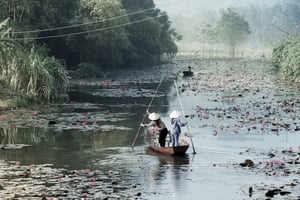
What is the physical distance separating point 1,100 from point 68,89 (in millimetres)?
17863

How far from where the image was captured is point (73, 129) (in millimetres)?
33344

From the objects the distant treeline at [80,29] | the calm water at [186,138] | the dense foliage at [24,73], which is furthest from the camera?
the distant treeline at [80,29]

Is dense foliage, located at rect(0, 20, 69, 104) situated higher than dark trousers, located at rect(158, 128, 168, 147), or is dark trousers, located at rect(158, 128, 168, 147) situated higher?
dense foliage, located at rect(0, 20, 69, 104)

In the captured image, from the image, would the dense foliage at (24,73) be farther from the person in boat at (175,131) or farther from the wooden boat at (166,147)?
the person in boat at (175,131)

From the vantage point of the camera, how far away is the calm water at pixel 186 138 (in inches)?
842

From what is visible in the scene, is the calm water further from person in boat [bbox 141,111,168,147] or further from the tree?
the tree

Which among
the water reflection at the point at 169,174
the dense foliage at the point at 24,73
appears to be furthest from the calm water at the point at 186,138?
the dense foliage at the point at 24,73

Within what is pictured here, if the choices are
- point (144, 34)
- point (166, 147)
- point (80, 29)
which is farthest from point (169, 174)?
point (144, 34)

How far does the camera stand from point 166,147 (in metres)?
25.8

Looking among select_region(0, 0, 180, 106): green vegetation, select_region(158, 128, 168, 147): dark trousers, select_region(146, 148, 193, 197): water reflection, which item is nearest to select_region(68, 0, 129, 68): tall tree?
select_region(0, 0, 180, 106): green vegetation

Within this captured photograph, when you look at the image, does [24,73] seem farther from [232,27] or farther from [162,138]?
[232,27]

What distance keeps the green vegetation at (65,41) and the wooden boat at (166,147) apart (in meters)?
14.9

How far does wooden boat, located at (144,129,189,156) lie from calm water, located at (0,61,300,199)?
0.30m

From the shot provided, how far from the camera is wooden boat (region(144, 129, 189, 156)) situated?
25.5 meters
